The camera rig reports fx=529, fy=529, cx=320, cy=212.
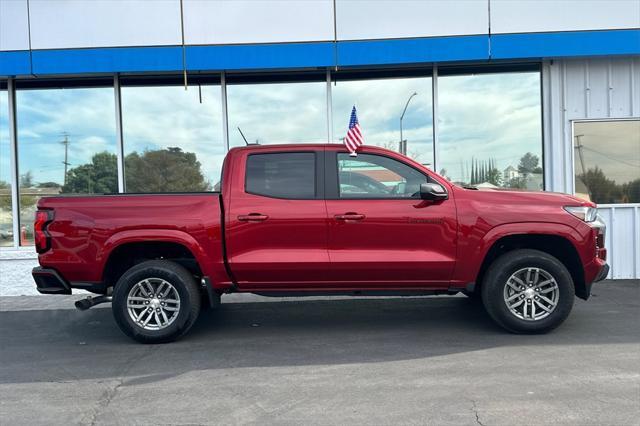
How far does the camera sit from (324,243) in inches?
220

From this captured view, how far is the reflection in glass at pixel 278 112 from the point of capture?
9.80m

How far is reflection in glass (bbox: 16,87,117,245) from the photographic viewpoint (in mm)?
9758

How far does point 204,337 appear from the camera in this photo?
19.5 feet

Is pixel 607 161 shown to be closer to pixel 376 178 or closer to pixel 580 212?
pixel 580 212

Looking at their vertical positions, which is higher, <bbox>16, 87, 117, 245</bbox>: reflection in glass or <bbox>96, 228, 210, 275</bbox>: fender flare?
<bbox>16, 87, 117, 245</bbox>: reflection in glass

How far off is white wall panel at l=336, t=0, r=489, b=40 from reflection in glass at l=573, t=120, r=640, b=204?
104 inches

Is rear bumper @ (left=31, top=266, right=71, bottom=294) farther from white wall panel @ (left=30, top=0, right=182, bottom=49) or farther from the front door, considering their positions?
white wall panel @ (left=30, top=0, right=182, bottom=49)

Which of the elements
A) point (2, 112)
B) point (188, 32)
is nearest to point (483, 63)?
point (188, 32)

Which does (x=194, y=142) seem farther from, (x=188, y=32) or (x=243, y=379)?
(x=243, y=379)

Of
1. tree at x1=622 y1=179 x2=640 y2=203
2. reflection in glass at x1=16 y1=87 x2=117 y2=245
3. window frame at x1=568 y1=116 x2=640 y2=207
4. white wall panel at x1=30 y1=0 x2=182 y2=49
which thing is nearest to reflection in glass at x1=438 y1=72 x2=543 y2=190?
window frame at x1=568 y1=116 x2=640 y2=207

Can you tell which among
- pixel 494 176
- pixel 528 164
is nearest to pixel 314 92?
pixel 494 176

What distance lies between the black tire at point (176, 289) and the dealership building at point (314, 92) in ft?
12.6

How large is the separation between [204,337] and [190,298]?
0.64m

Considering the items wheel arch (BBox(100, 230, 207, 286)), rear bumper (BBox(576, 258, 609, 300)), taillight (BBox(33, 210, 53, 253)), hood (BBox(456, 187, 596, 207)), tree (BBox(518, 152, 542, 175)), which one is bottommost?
rear bumper (BBox(576, 258, 609, 300))
